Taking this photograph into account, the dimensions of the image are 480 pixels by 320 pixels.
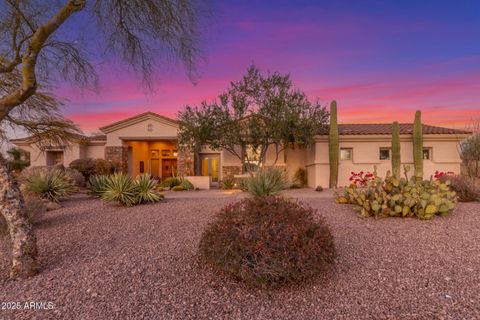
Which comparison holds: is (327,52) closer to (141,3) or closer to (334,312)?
(141,3)

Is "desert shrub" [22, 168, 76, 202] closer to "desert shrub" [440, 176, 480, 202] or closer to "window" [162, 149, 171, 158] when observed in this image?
"window" [162, 149, 171, 158]

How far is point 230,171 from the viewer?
2002 centimetres

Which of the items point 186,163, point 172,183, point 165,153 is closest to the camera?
point 172,183

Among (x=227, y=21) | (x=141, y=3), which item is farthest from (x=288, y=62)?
(x=141, y=3)

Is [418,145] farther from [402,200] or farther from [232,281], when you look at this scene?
[232,281]

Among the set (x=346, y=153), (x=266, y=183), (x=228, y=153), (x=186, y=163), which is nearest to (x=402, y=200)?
(x=266, y=183)

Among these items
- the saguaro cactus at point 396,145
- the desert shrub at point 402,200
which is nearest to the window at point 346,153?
the saguaro cactus at point 396,145

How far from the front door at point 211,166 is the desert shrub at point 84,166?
296 inches

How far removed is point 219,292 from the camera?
3.76 m

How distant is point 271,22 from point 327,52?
4188 mm

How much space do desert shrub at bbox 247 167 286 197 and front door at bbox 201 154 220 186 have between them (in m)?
12.2

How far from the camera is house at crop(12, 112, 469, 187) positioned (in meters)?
17.7

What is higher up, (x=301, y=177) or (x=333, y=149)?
(x=333, y=149)

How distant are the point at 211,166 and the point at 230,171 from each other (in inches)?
Answer: 79.5
